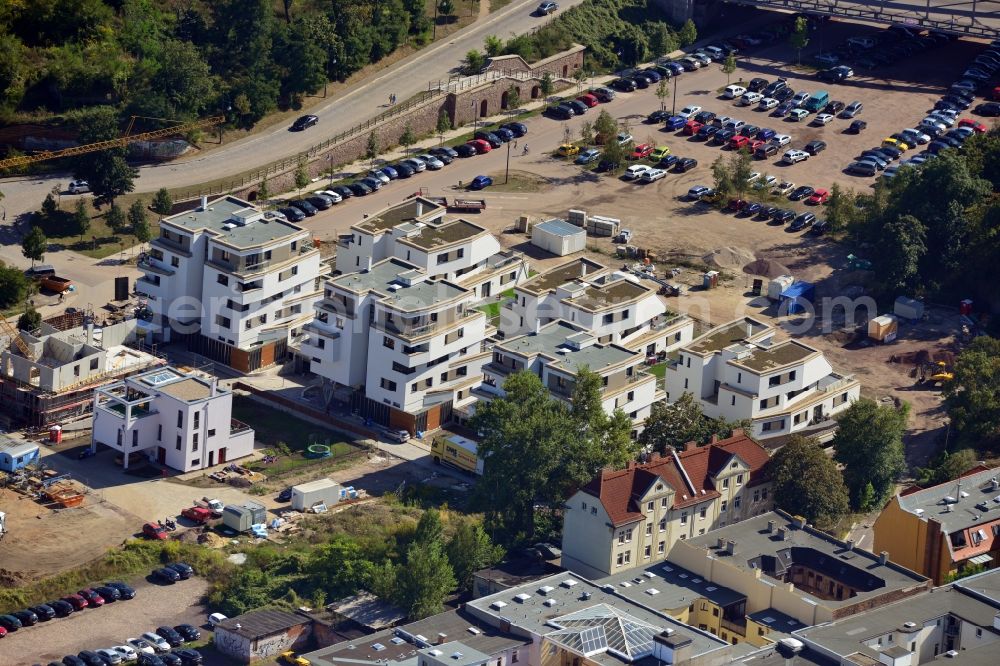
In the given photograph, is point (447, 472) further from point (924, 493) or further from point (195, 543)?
point (924, 493)

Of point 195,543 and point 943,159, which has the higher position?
point 943,159

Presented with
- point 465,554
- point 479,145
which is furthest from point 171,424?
point 479,145

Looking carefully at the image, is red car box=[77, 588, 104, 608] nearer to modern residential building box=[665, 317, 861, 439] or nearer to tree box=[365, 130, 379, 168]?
modern residential building box=[665, 317, 861, 439]

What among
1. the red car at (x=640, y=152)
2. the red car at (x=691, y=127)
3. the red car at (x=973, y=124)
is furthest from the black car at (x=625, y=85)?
the red car at (x=973, y=124)

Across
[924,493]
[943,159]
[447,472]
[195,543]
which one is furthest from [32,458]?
[943,159]

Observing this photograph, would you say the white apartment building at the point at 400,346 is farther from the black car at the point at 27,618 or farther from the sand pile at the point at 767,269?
the black car at the point at 27,618

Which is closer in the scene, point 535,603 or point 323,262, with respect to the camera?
point 535,603

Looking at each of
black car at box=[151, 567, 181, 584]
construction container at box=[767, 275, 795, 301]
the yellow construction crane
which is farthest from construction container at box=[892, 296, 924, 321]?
black car at box=[151, 567, 181, 584]

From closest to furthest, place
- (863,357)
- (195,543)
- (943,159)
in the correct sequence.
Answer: (195,543) → (863,357) → (943,159)
